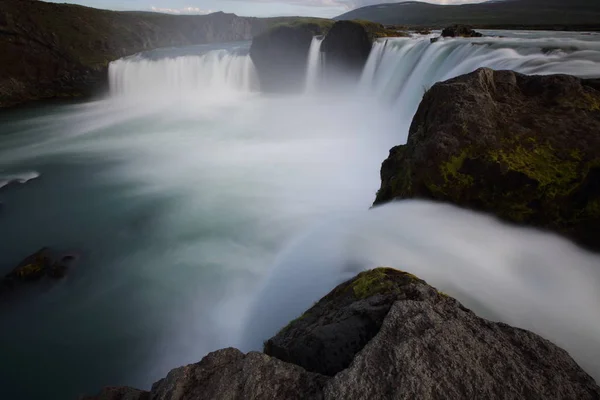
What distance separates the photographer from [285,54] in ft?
125

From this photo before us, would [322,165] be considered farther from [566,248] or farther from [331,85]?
[331,85]

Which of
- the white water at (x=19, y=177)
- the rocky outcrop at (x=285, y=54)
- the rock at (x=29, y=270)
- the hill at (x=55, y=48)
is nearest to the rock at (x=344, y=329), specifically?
the rock at (x=29, y=270)

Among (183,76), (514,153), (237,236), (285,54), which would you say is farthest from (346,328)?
(183,76)

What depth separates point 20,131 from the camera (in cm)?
2581

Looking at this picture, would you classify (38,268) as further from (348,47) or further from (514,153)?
(348,47)

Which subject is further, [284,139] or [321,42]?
[321,42]

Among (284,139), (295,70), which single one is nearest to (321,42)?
(295,70)

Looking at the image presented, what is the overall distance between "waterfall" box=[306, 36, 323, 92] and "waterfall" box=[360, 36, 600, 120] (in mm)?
8215

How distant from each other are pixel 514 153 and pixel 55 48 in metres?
50.4

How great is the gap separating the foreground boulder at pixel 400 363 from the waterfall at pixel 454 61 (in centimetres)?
1228

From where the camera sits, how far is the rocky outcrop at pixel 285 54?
36.7 meters

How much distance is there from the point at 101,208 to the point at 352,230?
40.5 feet

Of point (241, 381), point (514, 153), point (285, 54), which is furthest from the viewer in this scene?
point (285, 54)

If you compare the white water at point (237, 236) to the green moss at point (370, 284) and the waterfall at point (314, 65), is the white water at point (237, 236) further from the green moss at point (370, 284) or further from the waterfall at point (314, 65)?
the waterfall at point (314, 65)
